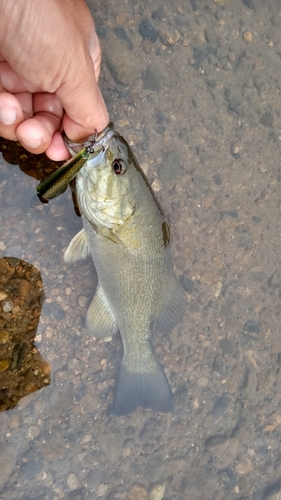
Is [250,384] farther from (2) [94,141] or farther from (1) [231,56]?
(1) [231,56]

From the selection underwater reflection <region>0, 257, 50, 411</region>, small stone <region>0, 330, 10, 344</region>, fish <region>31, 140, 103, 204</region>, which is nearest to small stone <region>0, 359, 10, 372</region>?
underwater reflection <region>0, 257, 50, 411</region>

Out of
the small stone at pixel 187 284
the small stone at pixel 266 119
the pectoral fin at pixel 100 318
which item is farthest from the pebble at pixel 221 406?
the small stone at pixel 266 119

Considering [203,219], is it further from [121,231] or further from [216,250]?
[121,231]

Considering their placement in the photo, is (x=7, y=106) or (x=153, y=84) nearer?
(x=7, y=106)

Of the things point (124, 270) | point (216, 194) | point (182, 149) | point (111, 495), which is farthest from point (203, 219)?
point (111, 495)

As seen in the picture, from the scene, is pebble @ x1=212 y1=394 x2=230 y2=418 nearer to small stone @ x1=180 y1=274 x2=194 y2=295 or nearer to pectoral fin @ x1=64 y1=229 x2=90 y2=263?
small stone @ x1=180 y1=274 x2=194 y2=295

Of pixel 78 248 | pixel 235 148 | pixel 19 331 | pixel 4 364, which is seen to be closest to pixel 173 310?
pixel 78 248

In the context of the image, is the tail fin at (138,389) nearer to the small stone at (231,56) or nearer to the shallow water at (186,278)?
the shallow water at (186,278)
